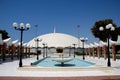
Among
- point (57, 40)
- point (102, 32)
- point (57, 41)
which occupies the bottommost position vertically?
point (57, 41)

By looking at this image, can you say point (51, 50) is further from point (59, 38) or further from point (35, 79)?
point (35, 79)

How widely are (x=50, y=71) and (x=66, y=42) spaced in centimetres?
8366

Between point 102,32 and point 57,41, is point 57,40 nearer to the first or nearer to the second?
point 57,41

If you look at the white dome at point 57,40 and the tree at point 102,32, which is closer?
the tree at point 102,32

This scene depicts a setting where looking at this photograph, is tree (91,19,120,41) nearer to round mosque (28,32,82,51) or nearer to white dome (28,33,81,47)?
round mosque (28,32,82,51)

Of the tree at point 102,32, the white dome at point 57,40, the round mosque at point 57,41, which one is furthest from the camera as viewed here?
the white dome at point 57,40

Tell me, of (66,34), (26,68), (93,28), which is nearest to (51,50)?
(66,34)

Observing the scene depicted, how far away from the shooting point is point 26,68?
16.6m

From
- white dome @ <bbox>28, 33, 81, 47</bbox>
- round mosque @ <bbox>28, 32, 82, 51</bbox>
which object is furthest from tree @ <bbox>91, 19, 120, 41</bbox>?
white dome @ <bbox>28, 33, 81, 47</bbox>

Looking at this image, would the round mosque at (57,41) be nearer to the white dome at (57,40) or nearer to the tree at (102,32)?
the white dome at (57,40)

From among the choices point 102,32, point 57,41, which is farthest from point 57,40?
point 102,32

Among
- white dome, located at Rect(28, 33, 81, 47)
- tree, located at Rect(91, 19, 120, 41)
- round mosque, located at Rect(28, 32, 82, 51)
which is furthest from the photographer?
white dome, located at Rect(28, 33, 81, 47)

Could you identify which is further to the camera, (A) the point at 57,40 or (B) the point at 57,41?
(A) the point at 57,40

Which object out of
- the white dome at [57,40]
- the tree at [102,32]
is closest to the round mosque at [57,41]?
the white dome at [57,40]
